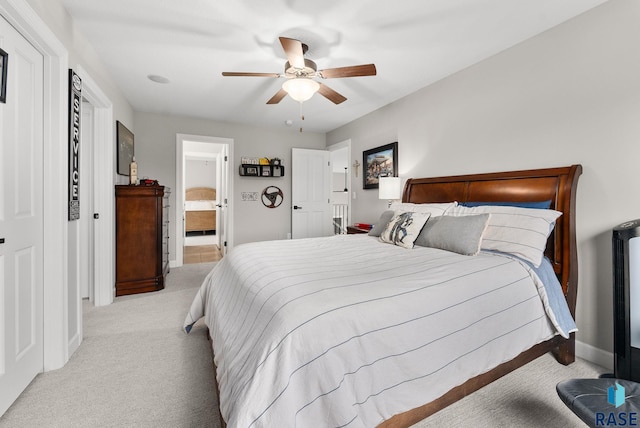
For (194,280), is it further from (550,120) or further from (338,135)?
(550,120)

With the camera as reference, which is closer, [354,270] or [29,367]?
[354,270]

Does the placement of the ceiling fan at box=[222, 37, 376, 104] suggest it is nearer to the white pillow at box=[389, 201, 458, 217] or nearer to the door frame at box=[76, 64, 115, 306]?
the white pillow at box=[389, 201, 458, 217]

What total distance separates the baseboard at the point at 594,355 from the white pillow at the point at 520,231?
0.86 meters

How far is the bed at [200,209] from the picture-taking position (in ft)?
27.4

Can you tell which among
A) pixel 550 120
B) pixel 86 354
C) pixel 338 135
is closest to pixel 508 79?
pixel 550 120

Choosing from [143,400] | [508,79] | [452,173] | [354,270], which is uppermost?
[508,79]

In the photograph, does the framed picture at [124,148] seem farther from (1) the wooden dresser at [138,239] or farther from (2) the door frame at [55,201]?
(2) the door frame at [55,201]

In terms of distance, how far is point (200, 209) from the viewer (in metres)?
8.58

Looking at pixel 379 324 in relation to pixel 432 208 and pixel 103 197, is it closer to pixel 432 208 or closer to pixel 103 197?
pixel 432 208

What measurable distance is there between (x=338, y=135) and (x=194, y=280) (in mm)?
3473

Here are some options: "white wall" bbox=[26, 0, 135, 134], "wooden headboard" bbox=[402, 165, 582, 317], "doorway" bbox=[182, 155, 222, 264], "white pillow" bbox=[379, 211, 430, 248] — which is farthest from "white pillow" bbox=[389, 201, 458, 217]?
"doorway" bbox=[182, 155, 222, 264]

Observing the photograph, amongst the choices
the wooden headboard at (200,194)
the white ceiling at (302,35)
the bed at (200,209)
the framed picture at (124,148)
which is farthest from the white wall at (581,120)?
the wooden headboard at (200,194)

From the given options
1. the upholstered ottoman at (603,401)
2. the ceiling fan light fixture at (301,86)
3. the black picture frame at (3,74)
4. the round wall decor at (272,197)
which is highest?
the ceiling fan light fixture at (301,86)

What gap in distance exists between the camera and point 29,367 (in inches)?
68.0
